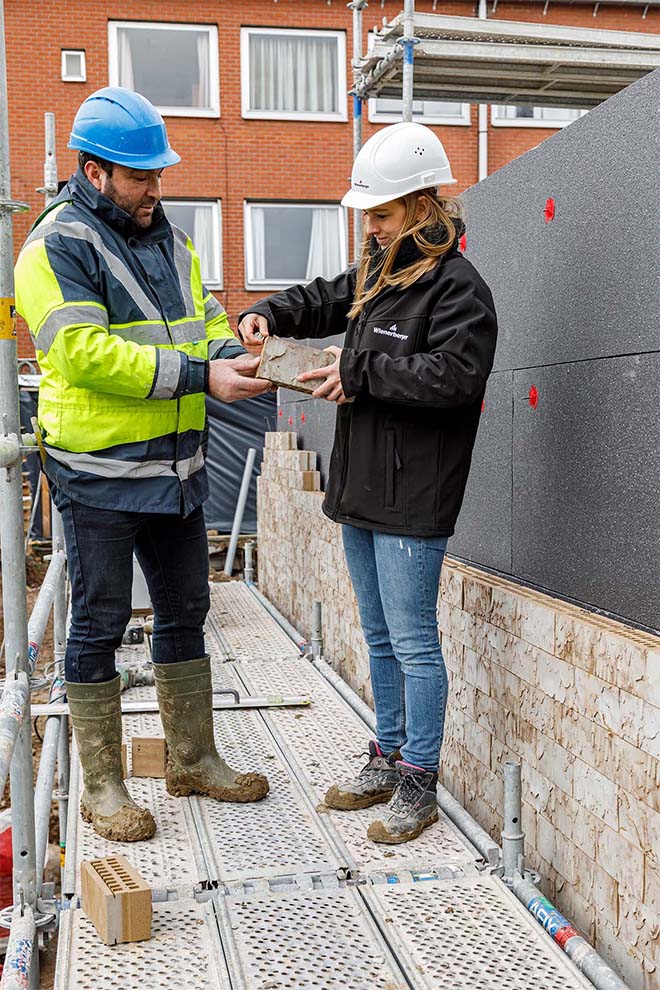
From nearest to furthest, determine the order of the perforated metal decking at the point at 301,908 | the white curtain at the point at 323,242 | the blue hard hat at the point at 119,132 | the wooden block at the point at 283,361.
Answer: the perforated metal decking at the point at 301,908 → the blue hard hat at the point at 119,132 → the wooden block at the point at 283,361 → the white curtain at the point at 323,242

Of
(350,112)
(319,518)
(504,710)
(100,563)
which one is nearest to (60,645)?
(319,518)

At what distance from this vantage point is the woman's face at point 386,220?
3.13m

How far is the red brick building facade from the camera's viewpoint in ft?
55.1

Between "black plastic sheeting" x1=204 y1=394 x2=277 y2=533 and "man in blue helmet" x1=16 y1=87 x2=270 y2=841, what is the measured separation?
10685 millimetres

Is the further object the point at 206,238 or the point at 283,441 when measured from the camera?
the point at 206,238

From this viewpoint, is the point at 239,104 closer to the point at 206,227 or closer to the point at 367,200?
the point at 206,227

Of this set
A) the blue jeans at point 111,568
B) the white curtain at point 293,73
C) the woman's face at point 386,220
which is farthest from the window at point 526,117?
the blue jeans at point 111,568

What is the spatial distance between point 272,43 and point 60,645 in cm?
1452

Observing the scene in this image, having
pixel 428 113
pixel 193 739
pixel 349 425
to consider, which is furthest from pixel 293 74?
pixel 193 739

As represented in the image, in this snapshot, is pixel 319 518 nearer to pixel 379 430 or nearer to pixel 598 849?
pixel 379 430

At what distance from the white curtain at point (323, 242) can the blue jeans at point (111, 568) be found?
48.6 ft

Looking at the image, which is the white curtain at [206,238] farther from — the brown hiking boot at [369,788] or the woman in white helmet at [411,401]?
the brown hiking boot at [369,788]

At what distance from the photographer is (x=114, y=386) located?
3.04 m

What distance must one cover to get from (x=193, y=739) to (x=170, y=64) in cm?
1578
